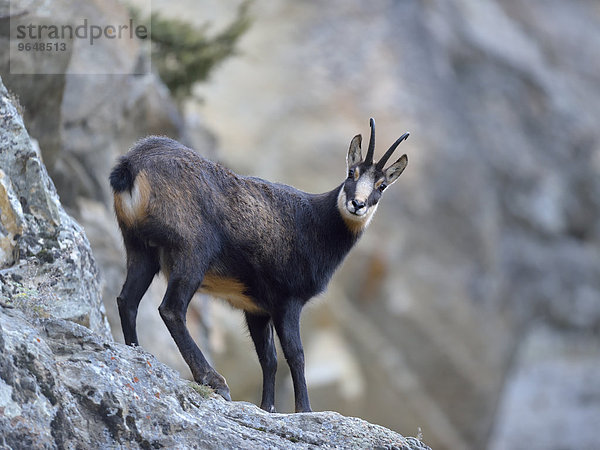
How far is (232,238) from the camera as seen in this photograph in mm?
7895

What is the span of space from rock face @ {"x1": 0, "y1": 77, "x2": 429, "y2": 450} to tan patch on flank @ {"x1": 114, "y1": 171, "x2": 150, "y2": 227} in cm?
50

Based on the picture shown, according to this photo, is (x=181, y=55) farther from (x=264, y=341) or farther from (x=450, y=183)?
(x=450, y=183)

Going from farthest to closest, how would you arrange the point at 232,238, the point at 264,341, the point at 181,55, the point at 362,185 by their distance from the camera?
the point at 181,55 → the point at 362,185 → the point at 264,341 → the point at 232,238

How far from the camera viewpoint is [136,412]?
5.96 meters

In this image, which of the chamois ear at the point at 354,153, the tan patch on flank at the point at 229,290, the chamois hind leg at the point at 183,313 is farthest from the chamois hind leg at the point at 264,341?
the chamois ear at the point at 354,153

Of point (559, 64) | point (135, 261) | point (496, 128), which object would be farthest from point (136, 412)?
point (559, 64)

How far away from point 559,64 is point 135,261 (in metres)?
31.3

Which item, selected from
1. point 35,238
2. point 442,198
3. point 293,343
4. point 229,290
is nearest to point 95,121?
point 229,290

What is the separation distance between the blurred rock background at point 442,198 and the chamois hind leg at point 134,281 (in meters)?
11.9

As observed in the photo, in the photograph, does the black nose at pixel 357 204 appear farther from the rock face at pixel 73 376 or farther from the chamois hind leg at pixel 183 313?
the rock face at pixel 73 376

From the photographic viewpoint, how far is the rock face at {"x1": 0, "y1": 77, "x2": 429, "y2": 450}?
5594mm

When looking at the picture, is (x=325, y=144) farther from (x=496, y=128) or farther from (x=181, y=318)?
(x=181, y=318)

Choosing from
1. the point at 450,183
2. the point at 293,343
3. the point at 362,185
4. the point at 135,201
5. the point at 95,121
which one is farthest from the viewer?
the point at 450,183

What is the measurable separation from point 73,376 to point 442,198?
22.7m
